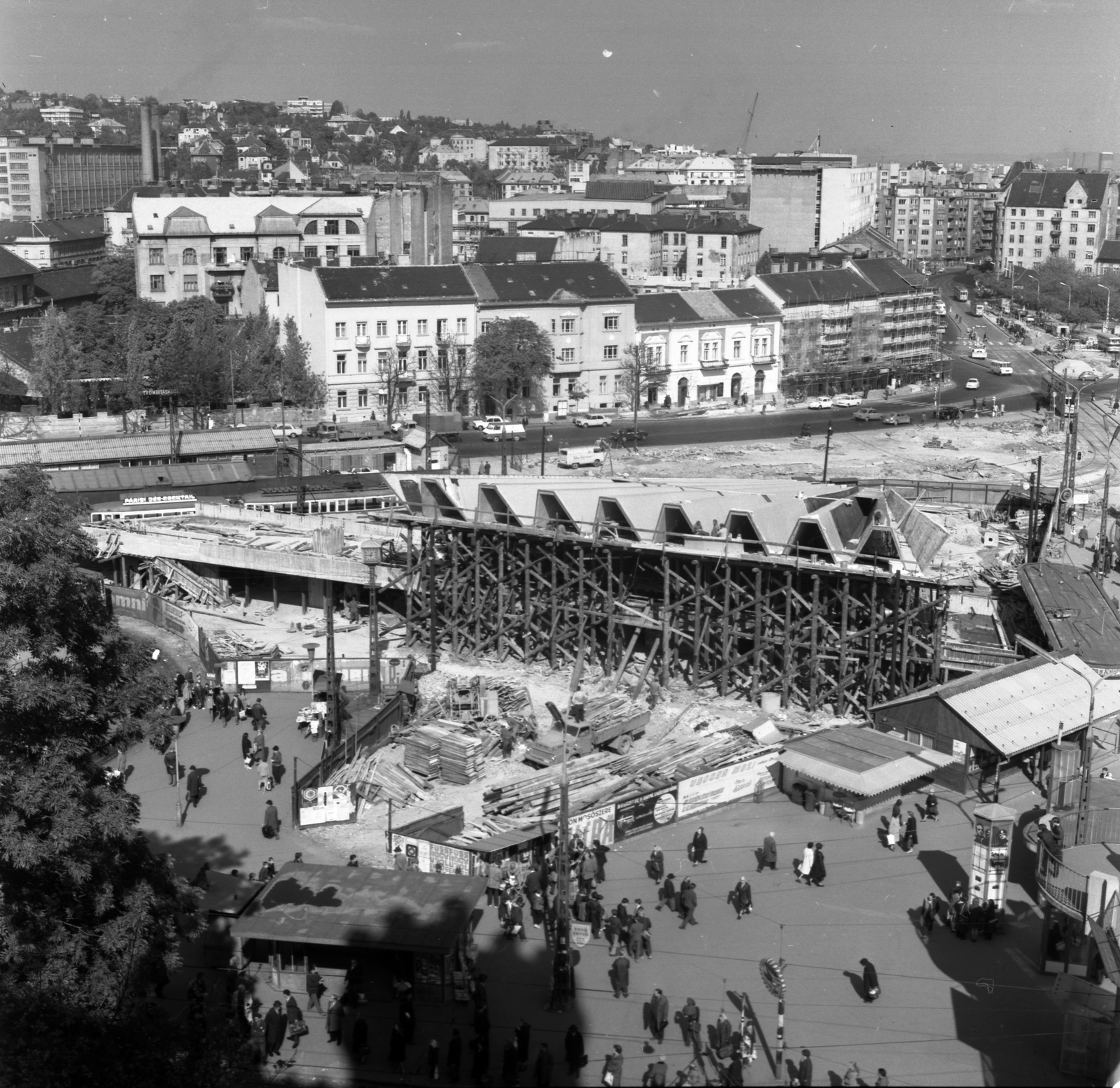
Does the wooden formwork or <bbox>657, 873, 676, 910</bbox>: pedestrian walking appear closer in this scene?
<bbox>657, 873, 676, 910</bbox>: pedestrian walking

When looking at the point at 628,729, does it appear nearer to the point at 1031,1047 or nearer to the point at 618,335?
the point at 1031,1047

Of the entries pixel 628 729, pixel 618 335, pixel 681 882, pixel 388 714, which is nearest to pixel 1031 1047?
pixel 681 882

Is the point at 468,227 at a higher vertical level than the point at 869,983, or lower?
higher

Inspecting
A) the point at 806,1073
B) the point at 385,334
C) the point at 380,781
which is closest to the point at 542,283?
the point at 385,334

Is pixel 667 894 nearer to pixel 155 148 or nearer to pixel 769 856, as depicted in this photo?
pixel 769 856

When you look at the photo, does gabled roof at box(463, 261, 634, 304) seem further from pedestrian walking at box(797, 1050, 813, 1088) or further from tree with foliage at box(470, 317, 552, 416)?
pedestrian walking at box(797, 1050, 813, 1088)

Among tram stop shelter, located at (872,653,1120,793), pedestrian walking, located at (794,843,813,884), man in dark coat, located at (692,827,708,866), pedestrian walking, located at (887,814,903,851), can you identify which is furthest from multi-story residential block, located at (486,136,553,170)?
pedestrian walking, located at (794,843,813,884)
